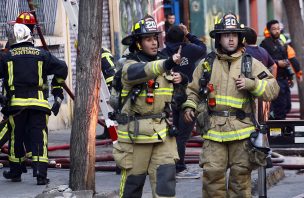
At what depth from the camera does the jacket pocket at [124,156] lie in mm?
8352

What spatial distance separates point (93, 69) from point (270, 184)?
9.19 ft

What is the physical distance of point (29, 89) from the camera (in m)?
10.8

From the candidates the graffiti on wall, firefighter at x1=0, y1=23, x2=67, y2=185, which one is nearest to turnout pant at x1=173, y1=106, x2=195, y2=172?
firefighter at x1=0, y1=23, x2=67, y2=185

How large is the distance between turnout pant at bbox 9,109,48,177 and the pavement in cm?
22

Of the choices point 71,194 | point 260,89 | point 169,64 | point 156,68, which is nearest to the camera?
point 169,64

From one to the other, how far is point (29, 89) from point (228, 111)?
289 cm

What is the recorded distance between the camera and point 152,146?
8.39 metres

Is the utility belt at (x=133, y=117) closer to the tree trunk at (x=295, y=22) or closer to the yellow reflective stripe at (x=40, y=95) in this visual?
the yellow reflective stripe at (x=40, y=95)

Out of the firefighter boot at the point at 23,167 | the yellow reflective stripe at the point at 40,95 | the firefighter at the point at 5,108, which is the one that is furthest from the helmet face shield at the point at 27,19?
the firefighter boot at the point at 23,167

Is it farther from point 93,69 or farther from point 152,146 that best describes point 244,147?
point 93,69

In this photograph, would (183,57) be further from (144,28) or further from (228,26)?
(144,28)

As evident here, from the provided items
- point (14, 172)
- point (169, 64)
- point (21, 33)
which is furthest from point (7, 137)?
point (169, 64)

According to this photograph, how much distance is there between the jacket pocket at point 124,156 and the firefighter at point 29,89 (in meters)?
2.50

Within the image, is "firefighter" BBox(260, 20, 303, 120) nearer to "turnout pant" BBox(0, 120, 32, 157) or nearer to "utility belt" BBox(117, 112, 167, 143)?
"turnout pant" BBox(0, 120, 32, 157)
